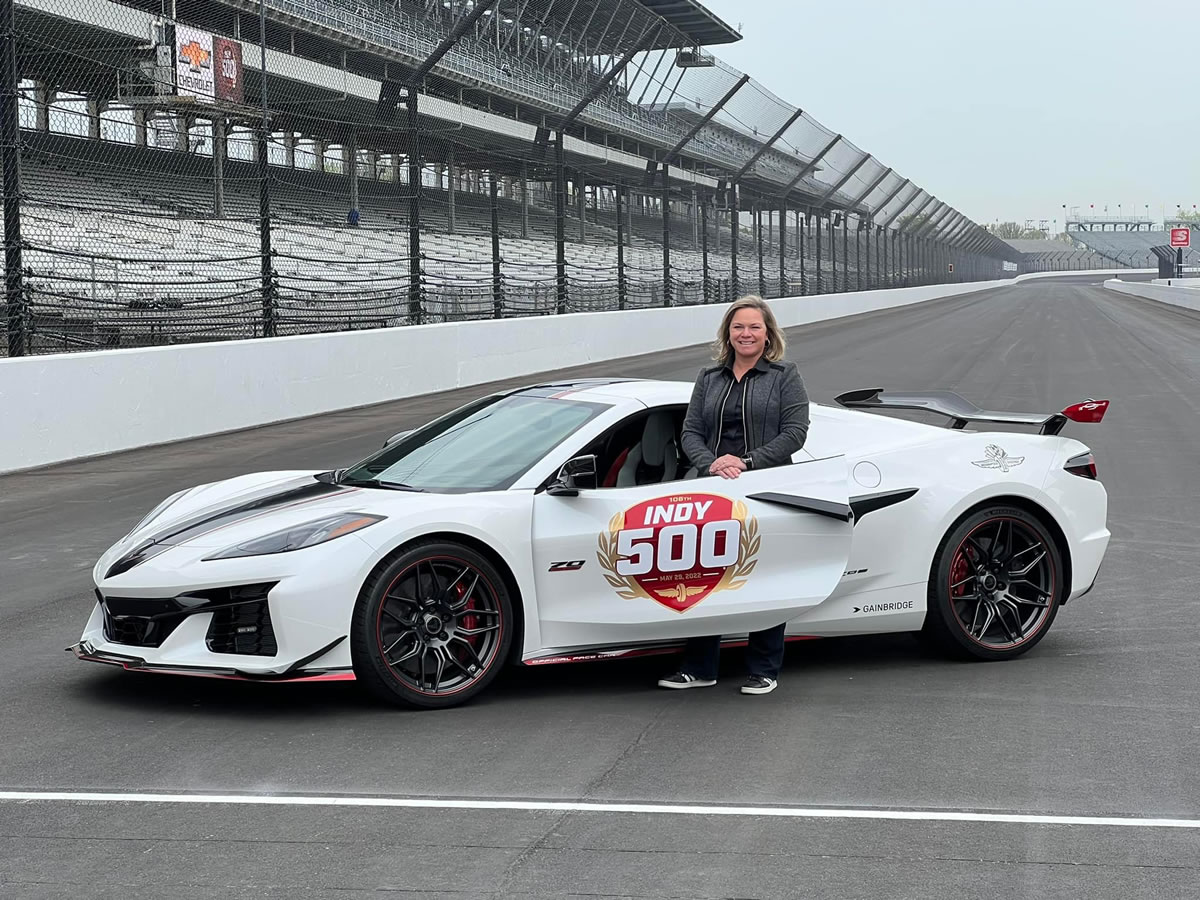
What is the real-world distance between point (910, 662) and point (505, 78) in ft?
123

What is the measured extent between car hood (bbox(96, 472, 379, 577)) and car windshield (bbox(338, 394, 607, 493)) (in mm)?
229

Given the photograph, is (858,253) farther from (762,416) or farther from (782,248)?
(762,416)

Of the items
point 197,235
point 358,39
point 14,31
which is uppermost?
point 358,39

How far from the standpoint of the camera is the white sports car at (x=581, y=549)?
17.3 ft

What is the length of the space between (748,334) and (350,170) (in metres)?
15.1

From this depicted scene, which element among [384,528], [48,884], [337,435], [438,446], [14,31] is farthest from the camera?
[337,435]

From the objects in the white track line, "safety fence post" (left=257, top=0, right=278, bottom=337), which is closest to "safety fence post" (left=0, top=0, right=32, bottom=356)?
"safety fence post" (left=257, top=0, right=278, bottom=337)

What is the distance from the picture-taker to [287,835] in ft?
13.6

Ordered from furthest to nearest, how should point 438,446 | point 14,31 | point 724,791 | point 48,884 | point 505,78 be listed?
point 505,78 → point 14,31 → point 438,446 → point 724,791 → point 48,884

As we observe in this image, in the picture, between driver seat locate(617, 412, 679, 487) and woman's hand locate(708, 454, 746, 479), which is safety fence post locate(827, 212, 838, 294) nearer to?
driver seat locate(617, 412, 679, 487)

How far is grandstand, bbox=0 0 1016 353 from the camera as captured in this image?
14.6 m

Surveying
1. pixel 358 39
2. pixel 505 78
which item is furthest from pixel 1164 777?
pixel 505 78

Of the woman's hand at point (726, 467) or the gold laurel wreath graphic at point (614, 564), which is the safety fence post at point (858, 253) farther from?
the gold laurel wreath graphic at point (614, 564)

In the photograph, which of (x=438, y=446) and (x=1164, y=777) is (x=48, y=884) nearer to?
(x=438, y=446)
